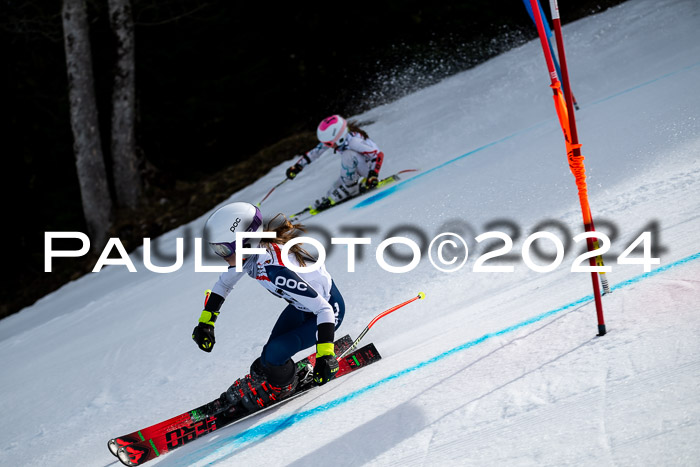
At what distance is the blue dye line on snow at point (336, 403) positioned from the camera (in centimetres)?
355

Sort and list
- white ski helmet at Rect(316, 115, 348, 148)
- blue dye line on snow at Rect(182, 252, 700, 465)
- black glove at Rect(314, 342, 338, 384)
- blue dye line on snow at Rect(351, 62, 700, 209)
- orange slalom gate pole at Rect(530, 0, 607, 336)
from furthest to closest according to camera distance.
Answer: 1. white ski helmet at Rect(316, 115, 348, 148)
2. blue dye line on snow at Rect(351, 62, 700, 209)
3. blue dye line on snow at Rect(182, 252, 700, 465)
4. black glove at Rect(314, 342, 338, 384)
5. orange slalom gate pole at Rect(530, 0, 607, 336)

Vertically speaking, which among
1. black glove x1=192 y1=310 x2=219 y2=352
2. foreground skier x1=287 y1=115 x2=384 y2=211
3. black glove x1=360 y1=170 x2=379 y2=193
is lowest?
black glove x1=192 y1=310 x2=219 y2=352

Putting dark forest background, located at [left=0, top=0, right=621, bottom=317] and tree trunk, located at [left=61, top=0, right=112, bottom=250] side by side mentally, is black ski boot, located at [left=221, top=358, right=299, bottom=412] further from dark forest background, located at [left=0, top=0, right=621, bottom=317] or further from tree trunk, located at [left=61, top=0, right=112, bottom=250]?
dark forest background, located at [left=0, top=0, right=621, bottom=317]

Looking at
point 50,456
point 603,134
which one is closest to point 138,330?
point 50,456

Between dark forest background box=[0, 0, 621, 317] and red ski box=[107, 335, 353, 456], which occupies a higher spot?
dark forest background box=[0, 0, 621, 317]

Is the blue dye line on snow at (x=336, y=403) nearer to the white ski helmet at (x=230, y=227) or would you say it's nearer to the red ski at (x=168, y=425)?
the red ski at (x=168, y=425)

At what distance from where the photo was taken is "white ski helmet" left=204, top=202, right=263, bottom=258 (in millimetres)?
3555

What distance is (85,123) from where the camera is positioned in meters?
11.3

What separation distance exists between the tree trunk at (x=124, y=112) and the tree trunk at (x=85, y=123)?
37 cm

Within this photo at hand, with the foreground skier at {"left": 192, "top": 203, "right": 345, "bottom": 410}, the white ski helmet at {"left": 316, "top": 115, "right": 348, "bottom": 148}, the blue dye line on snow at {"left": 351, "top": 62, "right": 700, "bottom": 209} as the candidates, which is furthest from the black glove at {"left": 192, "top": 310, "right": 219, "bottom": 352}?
the white ski helmet at {"left": 316, "top": 115, "right": 348, "bottom": 148}

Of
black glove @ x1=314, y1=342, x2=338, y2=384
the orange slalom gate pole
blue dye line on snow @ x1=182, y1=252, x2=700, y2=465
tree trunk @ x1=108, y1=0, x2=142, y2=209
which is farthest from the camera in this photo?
tree trunk @ x1=108, y1=0, x2=142, y2=209

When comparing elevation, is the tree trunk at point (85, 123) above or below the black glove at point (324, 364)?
above

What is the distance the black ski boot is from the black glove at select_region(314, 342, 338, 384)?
434 mm

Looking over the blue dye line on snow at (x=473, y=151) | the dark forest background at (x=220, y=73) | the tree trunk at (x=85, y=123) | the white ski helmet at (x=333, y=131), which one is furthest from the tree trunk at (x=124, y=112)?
the blue dye line on snow at (x=473, y=151)
